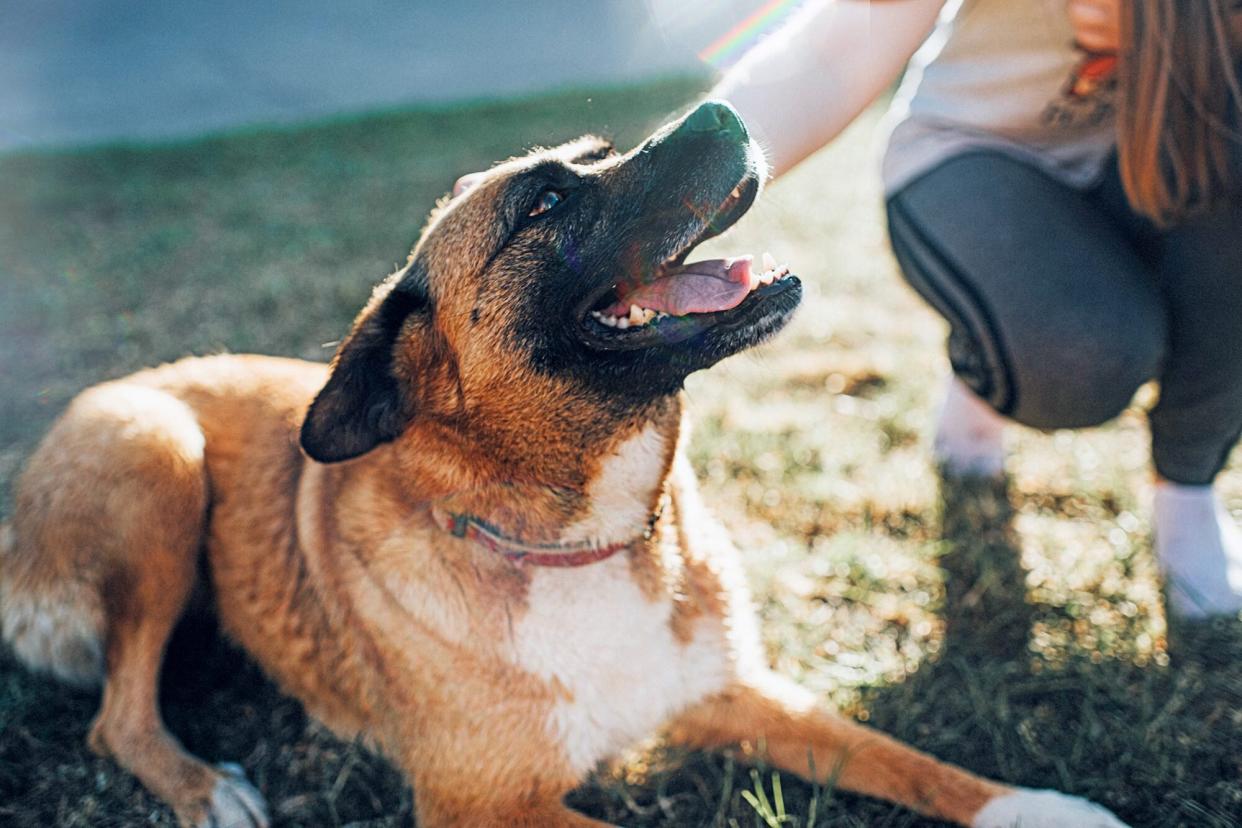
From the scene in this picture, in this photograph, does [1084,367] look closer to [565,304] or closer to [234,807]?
[565,304]

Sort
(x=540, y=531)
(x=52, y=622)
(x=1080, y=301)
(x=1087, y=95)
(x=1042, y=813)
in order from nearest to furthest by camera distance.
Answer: (x=1042, y=813), (x=540, y=531), (x=52, y=622), (x=1080, y=301), (x=1087, y=95)

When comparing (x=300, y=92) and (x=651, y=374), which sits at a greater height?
(x=651, y=374)

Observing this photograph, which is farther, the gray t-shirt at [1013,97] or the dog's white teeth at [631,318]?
the gray t-shirt at [1013,97]

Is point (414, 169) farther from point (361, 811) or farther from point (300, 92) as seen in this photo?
point (361, 811)

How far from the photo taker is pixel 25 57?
796 centimetres

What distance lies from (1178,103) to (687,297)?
56.7 inches

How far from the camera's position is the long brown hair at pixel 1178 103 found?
2.43m

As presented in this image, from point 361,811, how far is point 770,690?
3.31ft

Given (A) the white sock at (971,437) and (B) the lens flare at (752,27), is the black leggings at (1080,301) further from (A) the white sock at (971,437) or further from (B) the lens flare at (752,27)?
(B) the lens flare at (752,27)

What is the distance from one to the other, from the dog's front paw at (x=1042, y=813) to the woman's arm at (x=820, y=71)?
5.09ft

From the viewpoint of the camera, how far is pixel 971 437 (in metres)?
3.31

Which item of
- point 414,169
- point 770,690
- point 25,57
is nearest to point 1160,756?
point 770,690

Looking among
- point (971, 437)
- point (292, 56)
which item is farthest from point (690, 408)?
point (292, 56)

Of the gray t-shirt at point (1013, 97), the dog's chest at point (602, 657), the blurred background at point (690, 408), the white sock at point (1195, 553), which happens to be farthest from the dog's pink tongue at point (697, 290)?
the white sock at point (1195, 553)
